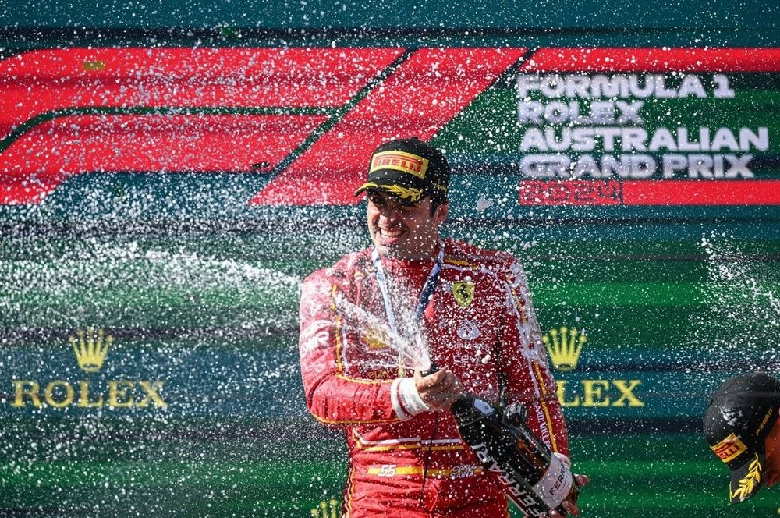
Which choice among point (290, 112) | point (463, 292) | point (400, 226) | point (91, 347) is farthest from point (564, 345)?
point (91, 347)

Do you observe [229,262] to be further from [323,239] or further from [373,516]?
[373,516]

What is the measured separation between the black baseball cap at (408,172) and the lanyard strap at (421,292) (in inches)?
7.3

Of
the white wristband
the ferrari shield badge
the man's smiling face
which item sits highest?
the man's smiling face

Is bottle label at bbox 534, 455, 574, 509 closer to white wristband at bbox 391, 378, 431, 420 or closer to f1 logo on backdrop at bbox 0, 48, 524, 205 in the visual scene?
white wristband at bbox 391, 378, 431, 420

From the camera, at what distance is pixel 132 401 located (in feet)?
13.0

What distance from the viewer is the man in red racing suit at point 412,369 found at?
2779 millimetres

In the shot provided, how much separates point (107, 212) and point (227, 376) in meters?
0.77

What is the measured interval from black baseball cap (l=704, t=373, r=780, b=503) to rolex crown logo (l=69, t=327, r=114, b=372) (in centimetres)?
229

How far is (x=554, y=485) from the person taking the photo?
8.84 ft

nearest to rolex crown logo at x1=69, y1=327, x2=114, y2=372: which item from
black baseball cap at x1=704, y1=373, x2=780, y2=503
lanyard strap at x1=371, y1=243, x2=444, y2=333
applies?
lanyard strap at x1=371, y1=243, x2=444, y2=333

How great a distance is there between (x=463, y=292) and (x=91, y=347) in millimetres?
1676

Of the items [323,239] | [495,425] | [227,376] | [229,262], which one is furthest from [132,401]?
[495,425]

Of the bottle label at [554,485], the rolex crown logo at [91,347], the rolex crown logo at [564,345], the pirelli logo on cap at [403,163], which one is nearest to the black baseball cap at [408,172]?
the pirelli logo on cap at [403,163]

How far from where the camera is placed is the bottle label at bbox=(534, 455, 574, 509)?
8.79 feet
